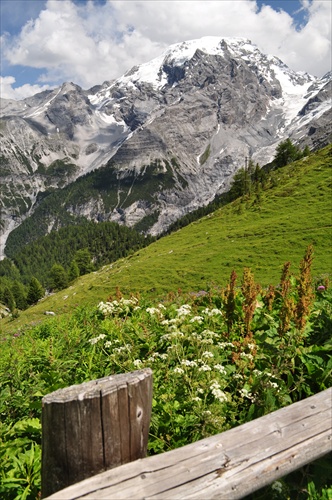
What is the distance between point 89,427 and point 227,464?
1.22 meters

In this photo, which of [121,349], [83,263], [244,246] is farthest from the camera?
[83,263]

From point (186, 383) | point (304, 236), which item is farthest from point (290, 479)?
point (304, 236)

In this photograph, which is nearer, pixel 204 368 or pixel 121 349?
pixel 204 368

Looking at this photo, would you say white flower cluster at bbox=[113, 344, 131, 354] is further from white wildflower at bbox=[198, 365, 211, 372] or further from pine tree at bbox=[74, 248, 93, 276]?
pine tree at bbox=[74, 248, 93, 276]

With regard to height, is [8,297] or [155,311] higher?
[155,311]

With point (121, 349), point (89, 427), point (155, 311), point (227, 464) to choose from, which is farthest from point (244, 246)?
point (89, 427)

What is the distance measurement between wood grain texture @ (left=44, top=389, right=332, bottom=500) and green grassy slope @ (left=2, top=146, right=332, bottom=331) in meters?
27.5

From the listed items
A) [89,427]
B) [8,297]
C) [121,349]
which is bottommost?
[8,297]

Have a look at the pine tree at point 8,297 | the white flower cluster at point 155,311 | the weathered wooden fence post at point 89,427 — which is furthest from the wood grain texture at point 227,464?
the pine tree at point 8,297

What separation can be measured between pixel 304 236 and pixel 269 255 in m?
5.60

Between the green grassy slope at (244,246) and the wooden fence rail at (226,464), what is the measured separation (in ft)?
90.1

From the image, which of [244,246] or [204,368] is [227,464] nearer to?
[204,368]

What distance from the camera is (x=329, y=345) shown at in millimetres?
6781

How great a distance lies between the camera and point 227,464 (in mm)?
2961
